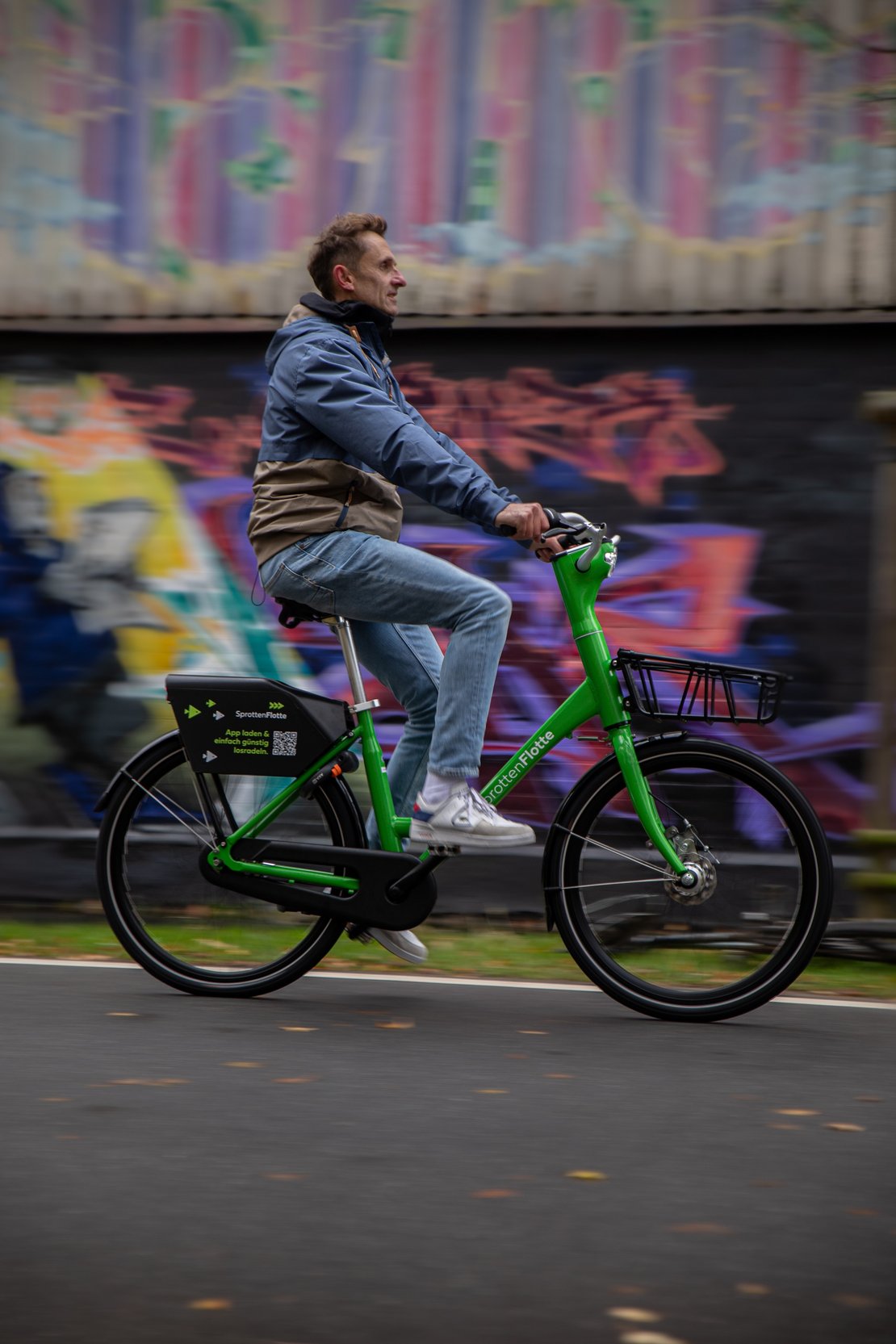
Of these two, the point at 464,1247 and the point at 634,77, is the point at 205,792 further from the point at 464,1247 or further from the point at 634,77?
the point at 634,77

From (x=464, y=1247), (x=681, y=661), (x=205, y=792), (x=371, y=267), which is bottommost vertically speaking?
(x=464, y=1247)

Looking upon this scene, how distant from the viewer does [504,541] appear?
774cm

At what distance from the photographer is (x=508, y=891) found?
23.7ft

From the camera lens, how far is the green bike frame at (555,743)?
4.80 m

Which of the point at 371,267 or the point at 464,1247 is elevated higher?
the point at 371,267

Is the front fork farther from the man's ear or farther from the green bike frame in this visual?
the man's ear

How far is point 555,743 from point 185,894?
4.13ft

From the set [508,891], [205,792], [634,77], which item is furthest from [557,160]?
[205,792]

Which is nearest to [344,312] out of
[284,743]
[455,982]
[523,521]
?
[523,521]

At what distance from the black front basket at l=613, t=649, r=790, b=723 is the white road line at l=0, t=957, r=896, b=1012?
103 centimetres

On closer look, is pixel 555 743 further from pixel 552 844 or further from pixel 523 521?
pixel 523 521

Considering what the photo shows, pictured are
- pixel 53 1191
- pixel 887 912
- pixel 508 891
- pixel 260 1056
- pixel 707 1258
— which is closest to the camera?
pixel 707 1258

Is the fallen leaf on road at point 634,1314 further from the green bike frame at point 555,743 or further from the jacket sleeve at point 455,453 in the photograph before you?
the jacket sleeve at point 455,453

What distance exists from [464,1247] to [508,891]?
4.19 m
